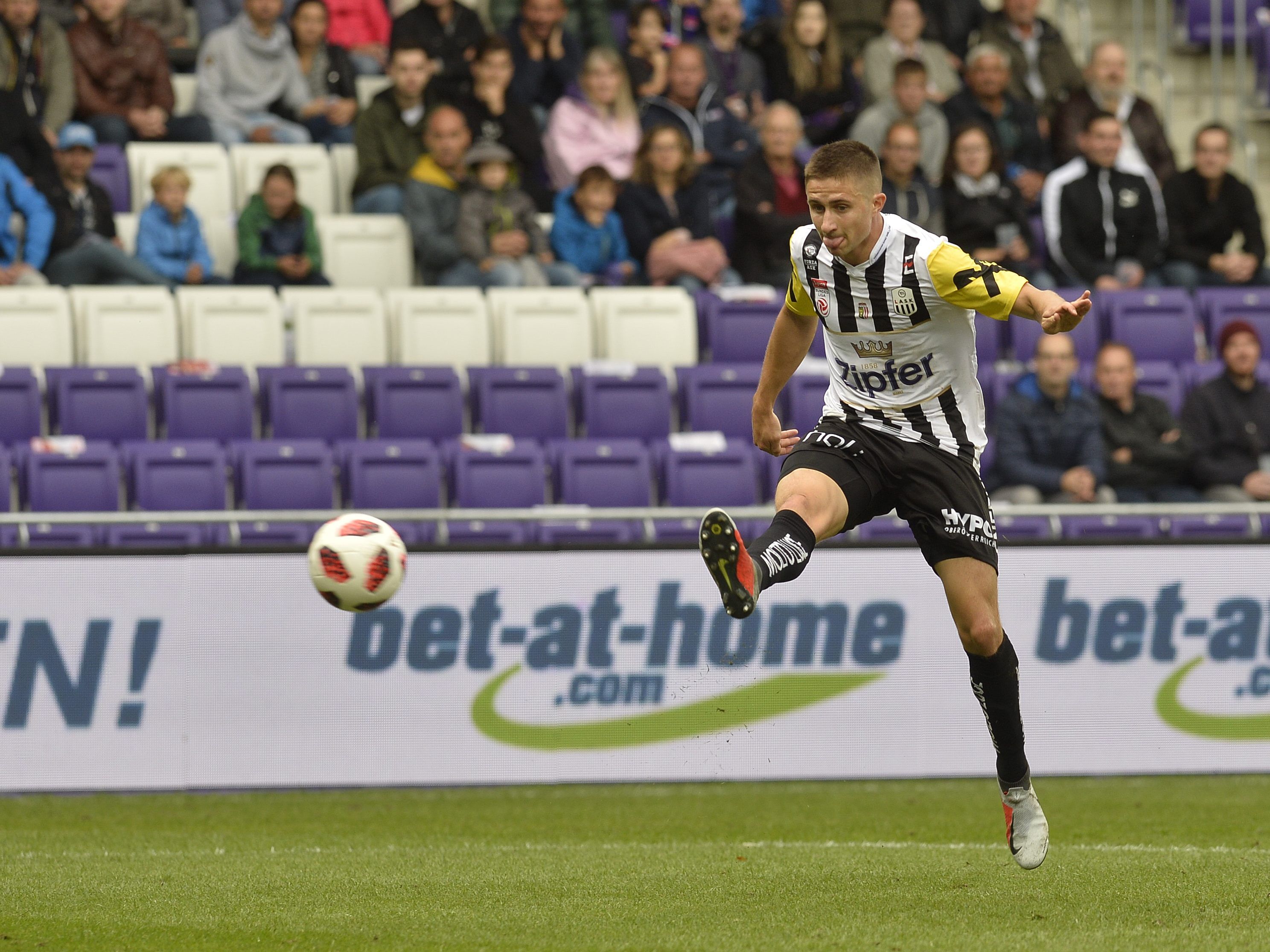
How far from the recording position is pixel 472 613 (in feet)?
33.1

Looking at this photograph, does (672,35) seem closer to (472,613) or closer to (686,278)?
(686,278)

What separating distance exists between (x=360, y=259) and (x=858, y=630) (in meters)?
5.56

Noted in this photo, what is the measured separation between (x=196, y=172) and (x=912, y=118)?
5.79 m

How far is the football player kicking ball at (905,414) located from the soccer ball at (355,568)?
71.8 inches

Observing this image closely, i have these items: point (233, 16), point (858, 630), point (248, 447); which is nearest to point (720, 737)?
point (858, 630)

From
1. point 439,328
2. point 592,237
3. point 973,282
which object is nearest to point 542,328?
point 439,328

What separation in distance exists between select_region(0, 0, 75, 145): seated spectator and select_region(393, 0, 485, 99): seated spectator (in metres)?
2.68

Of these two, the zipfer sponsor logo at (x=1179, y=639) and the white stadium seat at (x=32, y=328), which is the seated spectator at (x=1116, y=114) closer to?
the zipfer sponsor logo at (x=1179, y=639)

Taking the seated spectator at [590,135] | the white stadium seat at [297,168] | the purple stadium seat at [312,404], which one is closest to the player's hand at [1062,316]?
the purple stadium seat at [312,404]

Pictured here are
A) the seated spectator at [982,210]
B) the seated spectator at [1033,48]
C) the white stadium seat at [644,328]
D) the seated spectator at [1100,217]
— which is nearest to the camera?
the white stadium seat at [644,328]

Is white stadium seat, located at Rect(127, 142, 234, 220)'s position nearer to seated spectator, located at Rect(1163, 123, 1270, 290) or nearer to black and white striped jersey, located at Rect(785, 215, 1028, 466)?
seated spectator, located at Rect(1163, 123, 1270, 290)

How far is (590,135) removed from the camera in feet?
48.5

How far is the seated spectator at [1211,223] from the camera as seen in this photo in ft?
47.9

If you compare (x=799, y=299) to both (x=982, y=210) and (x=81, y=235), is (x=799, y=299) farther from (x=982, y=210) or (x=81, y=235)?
(x=81, y=235)
